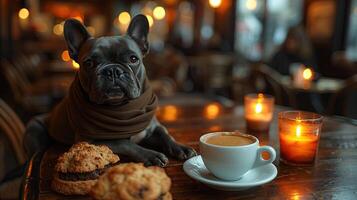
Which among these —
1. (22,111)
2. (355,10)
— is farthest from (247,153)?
(355,10)

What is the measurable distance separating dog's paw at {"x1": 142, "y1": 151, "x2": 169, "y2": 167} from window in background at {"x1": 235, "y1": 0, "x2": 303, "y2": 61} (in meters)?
5.14

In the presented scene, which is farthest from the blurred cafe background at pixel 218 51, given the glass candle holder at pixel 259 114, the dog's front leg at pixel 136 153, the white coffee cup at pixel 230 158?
the white coffee cup at pixel 230 158

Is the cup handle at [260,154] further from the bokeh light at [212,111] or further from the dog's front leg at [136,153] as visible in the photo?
the bokeh light at [212,111]

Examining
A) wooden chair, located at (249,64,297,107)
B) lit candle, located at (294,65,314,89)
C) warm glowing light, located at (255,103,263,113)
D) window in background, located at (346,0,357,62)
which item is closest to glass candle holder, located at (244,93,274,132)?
warm glowing light, located at (255,103,263,113)

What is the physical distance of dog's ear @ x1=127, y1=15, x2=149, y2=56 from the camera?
→ 1063 millimetres

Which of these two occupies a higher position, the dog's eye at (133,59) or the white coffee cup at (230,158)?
the dog's eye at (133,59)

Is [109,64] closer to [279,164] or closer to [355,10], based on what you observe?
[279,164]

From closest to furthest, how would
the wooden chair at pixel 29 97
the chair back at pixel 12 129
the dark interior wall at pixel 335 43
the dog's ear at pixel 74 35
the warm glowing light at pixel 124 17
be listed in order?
1. the dog's ear at pixel 74 35
2. the chair back at pixel 12 129
3. the wooden chair at pixel 29 97
4. the dark interior wall at pixel 335 43
5. the warm glowing light at pixel 124 17

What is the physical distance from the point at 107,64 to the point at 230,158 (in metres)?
0.43

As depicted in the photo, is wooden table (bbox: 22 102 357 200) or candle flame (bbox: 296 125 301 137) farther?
candle flame (bbox: 296 125 301 137)

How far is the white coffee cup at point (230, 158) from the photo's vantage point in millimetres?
720

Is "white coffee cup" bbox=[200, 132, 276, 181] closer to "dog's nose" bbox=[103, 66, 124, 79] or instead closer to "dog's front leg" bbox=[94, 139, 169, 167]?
"dog's front leg" bbox=[94, 139, 169, 167]

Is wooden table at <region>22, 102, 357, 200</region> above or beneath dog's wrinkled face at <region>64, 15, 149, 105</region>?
beneath

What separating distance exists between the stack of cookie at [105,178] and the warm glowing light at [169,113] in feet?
2.53
